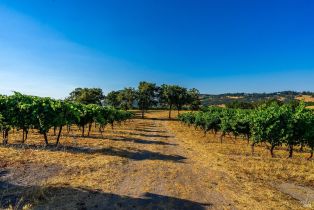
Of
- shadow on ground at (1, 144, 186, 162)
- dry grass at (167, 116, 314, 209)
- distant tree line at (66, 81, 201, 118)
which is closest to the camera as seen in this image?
dry grass at (167, 116, 314, 209)

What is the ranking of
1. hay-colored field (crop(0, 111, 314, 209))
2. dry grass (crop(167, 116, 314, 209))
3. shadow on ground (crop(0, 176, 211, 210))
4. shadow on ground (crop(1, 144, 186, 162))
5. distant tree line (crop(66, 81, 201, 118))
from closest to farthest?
shadow on ground (crop(0, 176, 211, 210))
hay-colored field (crop(0, 111, 314, 209))
dry grass (crop(167, 116, 314, 209))
shadow on ground (crop(1, 144, 186, 162))
distant tree line (crop(66, 81, 201, 118))

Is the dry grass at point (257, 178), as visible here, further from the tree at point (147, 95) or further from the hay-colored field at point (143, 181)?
the tree at point (147, 95)

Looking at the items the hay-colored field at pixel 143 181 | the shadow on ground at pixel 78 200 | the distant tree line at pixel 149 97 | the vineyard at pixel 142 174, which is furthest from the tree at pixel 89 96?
the shadow on ground at pixel 78 200

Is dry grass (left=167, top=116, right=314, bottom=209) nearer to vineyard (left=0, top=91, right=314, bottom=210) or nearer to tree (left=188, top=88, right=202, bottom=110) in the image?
vineyard (left=0, top=91, right=314, bottom=210)

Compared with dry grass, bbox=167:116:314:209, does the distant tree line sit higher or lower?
higher

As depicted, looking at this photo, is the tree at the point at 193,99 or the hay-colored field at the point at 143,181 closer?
the hay-colored field at the point at 143,181

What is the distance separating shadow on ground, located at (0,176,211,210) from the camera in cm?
1118

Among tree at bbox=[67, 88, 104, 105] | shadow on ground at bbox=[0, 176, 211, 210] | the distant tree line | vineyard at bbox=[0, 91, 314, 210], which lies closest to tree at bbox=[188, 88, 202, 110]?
the distant tree line

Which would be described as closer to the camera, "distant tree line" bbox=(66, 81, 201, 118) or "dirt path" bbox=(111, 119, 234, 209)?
"dirt path" bbox=(111, 119, 234, 209)

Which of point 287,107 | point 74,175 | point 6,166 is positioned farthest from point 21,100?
point 287,107

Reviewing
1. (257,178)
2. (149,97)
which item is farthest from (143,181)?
(149,97)

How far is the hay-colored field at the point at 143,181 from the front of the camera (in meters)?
12.1

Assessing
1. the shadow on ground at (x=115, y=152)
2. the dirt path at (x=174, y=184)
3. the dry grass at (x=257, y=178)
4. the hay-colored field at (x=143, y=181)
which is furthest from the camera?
the shadow on ground at (x=115, y=152)

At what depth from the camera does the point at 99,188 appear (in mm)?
13680
